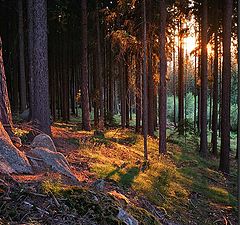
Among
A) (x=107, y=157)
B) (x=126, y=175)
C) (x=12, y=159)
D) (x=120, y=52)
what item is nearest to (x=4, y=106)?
(x=12, y=159)

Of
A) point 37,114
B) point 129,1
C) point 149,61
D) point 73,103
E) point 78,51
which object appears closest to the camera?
point 37,114

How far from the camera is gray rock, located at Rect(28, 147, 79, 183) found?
21.3ft

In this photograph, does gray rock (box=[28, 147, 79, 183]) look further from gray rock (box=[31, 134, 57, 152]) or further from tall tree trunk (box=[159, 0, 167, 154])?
tall tree trunk (box=[159, 0, 167, 154])

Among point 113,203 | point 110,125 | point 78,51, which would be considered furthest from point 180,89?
point 113,203

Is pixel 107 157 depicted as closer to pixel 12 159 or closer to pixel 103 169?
pixel 103 169

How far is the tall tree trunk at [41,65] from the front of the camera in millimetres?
10750

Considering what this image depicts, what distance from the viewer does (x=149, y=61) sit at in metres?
19.3

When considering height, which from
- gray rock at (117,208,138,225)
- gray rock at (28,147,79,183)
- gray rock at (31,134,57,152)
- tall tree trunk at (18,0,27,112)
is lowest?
gray rock at (117,208,138,225)

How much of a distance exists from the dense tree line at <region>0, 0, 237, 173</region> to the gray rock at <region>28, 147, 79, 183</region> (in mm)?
1301

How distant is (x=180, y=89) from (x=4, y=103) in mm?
20645

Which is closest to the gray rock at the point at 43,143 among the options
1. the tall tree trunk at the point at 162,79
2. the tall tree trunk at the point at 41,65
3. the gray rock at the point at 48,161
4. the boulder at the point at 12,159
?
the gray rock at the point at 48,161

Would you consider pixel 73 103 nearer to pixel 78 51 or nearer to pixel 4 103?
pixel 78 51

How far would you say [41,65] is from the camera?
36.2 ft

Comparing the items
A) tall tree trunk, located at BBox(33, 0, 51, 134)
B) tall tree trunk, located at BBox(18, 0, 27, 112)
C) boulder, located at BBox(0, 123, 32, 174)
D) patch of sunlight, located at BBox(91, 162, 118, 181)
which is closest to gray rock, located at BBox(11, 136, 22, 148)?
boulder, located at BBox(0, 123, 32, 174)
